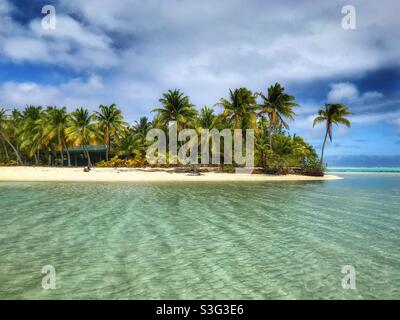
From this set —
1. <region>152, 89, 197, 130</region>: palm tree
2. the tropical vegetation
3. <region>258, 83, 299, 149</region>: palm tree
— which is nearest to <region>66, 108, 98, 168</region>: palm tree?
the tropical vegetation

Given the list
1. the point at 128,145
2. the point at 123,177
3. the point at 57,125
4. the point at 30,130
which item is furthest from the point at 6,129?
the point at 123,177

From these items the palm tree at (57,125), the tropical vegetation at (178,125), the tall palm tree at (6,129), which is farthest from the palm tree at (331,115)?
the tall palm tree at (6,129)

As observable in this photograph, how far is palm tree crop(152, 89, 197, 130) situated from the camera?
1629 inches

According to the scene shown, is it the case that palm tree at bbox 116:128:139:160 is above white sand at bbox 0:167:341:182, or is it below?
above

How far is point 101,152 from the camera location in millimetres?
52844

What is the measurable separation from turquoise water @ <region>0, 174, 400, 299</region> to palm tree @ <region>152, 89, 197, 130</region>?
28853mm

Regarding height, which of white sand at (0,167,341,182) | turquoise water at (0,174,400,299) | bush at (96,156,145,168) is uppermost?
bush at (96,156,145,168)

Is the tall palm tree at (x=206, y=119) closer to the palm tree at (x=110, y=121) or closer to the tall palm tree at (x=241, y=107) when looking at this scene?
the tall palm tree at (x=241, y=107)

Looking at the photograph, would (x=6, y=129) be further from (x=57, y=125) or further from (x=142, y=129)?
(x=142, y=129)

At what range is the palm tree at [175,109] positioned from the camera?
4138 cm

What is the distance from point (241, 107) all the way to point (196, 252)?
3248 cm

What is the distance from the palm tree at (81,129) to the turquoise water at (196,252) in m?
32.0

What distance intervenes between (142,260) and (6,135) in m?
55.2

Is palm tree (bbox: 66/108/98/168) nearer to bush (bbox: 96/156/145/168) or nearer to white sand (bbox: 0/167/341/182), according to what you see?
bush (bbox: 96/156/145/168)
